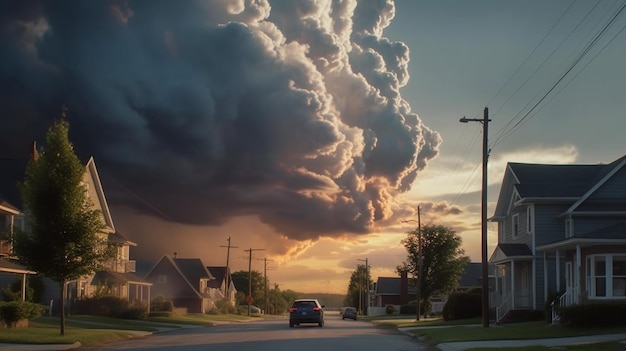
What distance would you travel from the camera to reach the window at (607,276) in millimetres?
36375

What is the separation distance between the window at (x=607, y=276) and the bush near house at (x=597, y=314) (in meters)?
2.95

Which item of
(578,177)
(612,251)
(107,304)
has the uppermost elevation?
(578,177)

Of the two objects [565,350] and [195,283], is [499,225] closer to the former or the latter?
[565,350]

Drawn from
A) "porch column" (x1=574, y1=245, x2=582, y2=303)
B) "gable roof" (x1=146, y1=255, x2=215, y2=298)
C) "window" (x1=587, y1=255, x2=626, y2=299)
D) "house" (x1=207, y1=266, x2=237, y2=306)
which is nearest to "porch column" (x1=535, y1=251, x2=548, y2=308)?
"porch column" (x1=574, y1=245, x2=582, y2=303)

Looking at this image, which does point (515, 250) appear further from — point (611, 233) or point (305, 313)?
point (305, 313)

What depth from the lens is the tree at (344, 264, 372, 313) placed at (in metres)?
142

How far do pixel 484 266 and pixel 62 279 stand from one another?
18576mm

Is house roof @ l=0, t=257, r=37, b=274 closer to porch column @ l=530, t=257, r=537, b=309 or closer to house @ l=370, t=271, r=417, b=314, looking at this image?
porch column @ l=530, t=257, r=537, b=309

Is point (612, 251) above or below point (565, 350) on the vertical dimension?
above

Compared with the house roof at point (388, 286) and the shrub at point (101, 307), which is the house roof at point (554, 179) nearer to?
the shrub at point (101, 307)

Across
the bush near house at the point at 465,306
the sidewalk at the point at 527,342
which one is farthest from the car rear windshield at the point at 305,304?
the sidewalk at the point at 527,342

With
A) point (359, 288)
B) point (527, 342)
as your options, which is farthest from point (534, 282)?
point (359, 288)

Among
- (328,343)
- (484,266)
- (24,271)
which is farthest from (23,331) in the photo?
(484,266)

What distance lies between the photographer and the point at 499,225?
5403 cm
